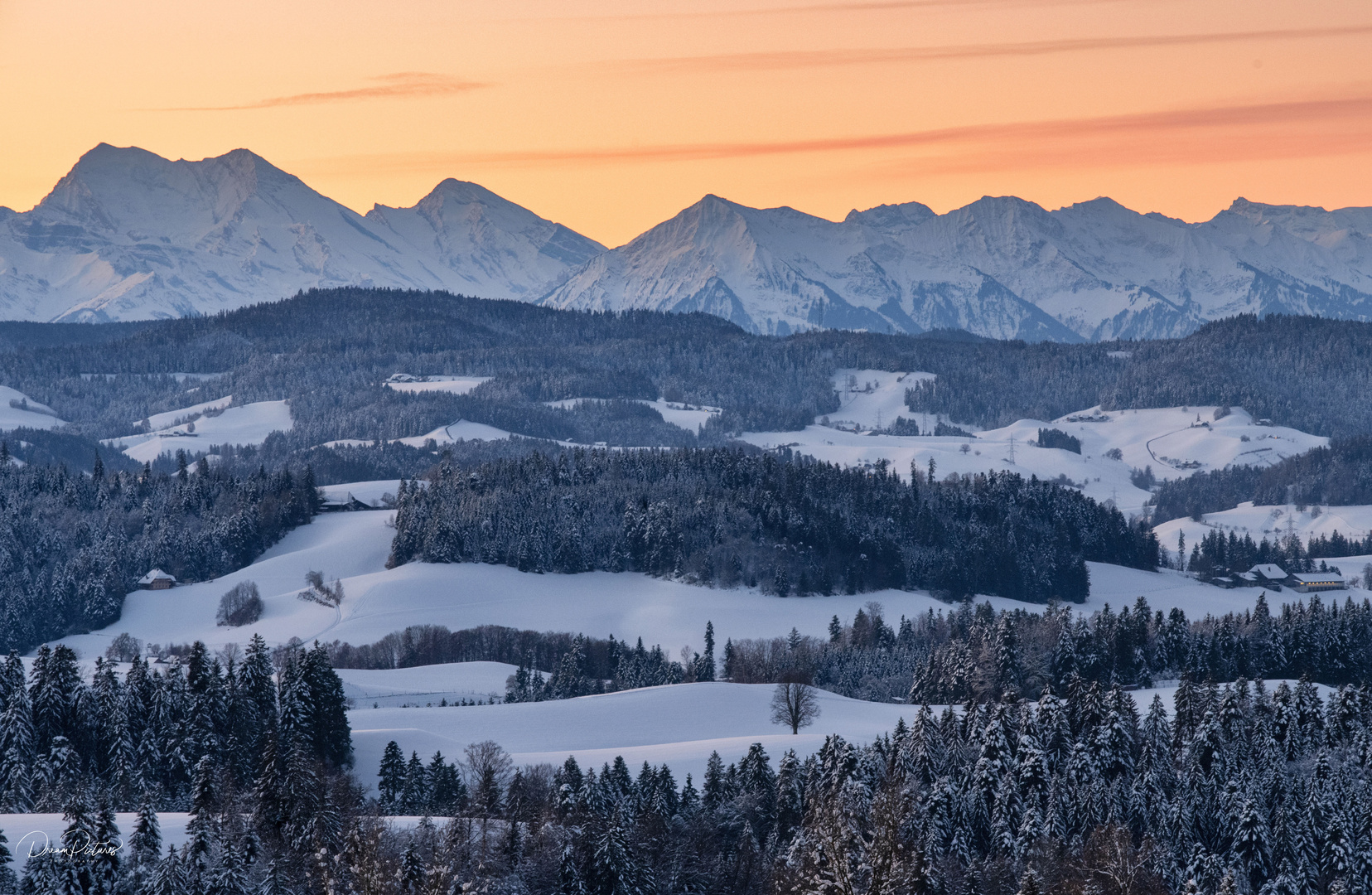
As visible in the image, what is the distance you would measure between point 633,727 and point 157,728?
124ft

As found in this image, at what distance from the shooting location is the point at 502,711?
4990 inches

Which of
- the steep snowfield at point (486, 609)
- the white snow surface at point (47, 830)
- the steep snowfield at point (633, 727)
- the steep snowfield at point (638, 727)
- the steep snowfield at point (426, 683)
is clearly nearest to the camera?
the white snow surface at point (47, 830)

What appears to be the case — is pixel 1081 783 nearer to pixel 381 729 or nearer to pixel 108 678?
pixel 381 729

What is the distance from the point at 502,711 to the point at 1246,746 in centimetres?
5596

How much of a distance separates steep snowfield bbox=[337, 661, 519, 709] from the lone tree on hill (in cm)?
3047

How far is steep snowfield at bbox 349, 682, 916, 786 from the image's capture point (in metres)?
110

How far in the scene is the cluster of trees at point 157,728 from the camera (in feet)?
309

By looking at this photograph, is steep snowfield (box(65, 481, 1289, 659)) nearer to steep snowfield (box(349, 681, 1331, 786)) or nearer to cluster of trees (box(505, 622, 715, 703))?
cluster of trees (box(505, 622, 715, 703))

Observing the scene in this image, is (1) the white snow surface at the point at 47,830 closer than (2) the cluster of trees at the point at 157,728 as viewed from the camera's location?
Yes

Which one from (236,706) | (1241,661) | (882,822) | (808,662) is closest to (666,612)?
(808,662)

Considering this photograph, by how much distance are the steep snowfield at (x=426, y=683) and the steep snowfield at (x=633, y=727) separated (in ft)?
45.8

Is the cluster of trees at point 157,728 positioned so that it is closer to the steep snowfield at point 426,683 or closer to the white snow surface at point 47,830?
the white snow surface at point 47,830

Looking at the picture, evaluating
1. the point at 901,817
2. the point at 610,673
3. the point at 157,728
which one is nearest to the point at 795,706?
the point at 610,673

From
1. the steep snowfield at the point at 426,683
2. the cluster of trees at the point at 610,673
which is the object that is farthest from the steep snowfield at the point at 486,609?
the steep snowfield at the point at 426,683
